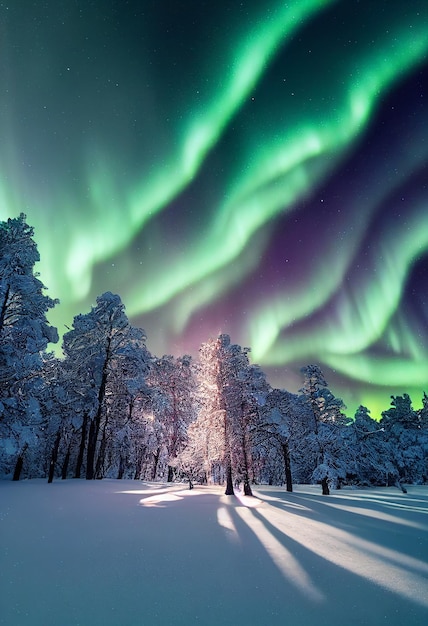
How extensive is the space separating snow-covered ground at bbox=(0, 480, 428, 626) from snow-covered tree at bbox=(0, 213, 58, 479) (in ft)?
17.0

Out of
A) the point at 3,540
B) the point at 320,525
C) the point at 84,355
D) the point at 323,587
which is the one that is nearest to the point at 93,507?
the point at 3,540

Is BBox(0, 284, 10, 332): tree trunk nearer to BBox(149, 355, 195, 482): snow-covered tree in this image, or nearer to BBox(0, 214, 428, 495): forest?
BBox(0, 214, 428, 495): forest

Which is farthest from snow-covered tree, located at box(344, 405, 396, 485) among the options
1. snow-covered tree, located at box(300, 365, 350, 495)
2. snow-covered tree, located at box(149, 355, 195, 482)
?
snow-covered tree, located at box(149, 355, 195, 482)

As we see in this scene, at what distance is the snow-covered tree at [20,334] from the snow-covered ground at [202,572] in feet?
17.0

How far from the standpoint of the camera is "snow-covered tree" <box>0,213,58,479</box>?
542 inches

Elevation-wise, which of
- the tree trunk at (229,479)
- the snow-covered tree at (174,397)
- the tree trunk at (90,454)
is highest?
the snow-covered tree at (174,397)

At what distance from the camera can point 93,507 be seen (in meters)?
10.5

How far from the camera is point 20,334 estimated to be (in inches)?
591

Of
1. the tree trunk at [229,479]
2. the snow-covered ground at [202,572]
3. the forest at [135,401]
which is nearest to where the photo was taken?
the snow-covered ground at [202,572]

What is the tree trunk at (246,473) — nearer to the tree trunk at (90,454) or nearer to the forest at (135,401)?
the forest at (135,401)

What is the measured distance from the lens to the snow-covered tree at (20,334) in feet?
45.1

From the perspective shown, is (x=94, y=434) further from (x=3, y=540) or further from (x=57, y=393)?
(x=3, y=540)

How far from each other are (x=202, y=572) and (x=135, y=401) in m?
21.0

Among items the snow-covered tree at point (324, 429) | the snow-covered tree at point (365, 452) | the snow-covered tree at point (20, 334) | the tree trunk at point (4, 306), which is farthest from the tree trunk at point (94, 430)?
the snow-covered tree at point (365, 452)
